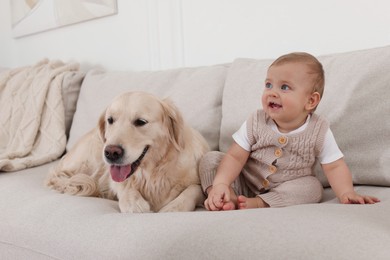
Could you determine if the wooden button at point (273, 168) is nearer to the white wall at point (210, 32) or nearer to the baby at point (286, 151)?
the baby at point (286, 151)

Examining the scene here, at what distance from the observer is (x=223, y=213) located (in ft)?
3.91

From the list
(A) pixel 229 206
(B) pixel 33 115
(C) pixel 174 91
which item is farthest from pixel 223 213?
(B) pixel 33 115

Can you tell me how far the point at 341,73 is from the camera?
169 cm

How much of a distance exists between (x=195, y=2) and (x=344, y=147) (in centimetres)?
142

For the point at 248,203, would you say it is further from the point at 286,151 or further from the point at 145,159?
the point at 145,159

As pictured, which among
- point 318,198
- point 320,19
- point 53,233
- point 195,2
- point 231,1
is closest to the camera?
point 53,233

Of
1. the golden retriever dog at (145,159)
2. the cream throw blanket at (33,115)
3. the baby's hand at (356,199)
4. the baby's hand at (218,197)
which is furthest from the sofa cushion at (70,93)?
the baby's hand at (356,199)

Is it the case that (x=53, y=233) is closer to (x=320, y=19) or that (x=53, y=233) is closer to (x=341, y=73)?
(x=341, y=73)

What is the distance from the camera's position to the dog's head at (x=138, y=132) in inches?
58.1

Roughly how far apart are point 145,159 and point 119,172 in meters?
0.11

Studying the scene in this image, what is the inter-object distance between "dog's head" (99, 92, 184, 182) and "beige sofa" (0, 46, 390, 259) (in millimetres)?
185

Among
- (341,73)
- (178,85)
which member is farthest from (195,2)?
(341,73)

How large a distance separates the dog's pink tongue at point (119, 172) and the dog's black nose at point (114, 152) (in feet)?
0.23

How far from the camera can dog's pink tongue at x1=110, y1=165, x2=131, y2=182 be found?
1.52 metres
